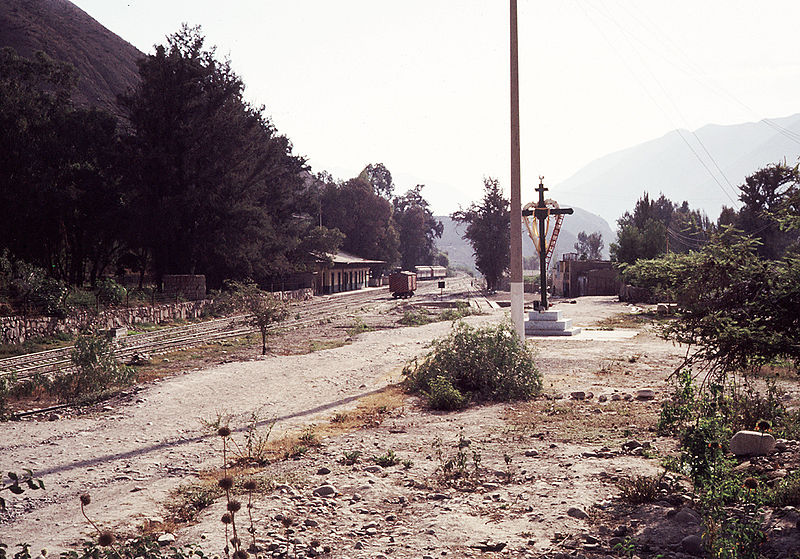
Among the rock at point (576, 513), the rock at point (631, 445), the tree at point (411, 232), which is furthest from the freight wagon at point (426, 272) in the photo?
the rock at point (576, 513)

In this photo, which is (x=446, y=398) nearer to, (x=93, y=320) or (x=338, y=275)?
(x=93, y=320)

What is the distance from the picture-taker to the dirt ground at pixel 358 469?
5.75 metres

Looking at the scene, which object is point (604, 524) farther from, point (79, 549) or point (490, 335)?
point (490, 335)

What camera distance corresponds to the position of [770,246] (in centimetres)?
5812

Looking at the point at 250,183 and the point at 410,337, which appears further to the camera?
the point at 250,183

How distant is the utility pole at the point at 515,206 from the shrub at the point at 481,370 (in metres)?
1.56

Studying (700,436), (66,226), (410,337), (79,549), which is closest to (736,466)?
(700,436)

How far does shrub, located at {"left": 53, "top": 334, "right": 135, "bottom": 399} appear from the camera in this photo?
43.2 feet

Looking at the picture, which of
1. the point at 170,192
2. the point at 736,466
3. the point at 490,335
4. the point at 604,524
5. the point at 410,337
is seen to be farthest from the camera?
the point at 170,192

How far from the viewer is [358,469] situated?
786cm

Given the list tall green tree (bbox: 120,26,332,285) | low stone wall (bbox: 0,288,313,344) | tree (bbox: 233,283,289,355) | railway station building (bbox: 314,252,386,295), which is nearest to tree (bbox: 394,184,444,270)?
railway station building (bbox: 314,252,386,295)

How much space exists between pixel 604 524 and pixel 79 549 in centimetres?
487

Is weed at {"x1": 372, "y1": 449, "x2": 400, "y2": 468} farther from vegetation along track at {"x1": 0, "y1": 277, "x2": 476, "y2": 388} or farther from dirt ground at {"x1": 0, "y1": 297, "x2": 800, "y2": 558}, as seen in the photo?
vegetation along track at {"x1": 0, "y1": 277, "x2": 476, "y2": 388}

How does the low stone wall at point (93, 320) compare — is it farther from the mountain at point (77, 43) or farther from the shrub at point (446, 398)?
the mountain at point (77, 43)
